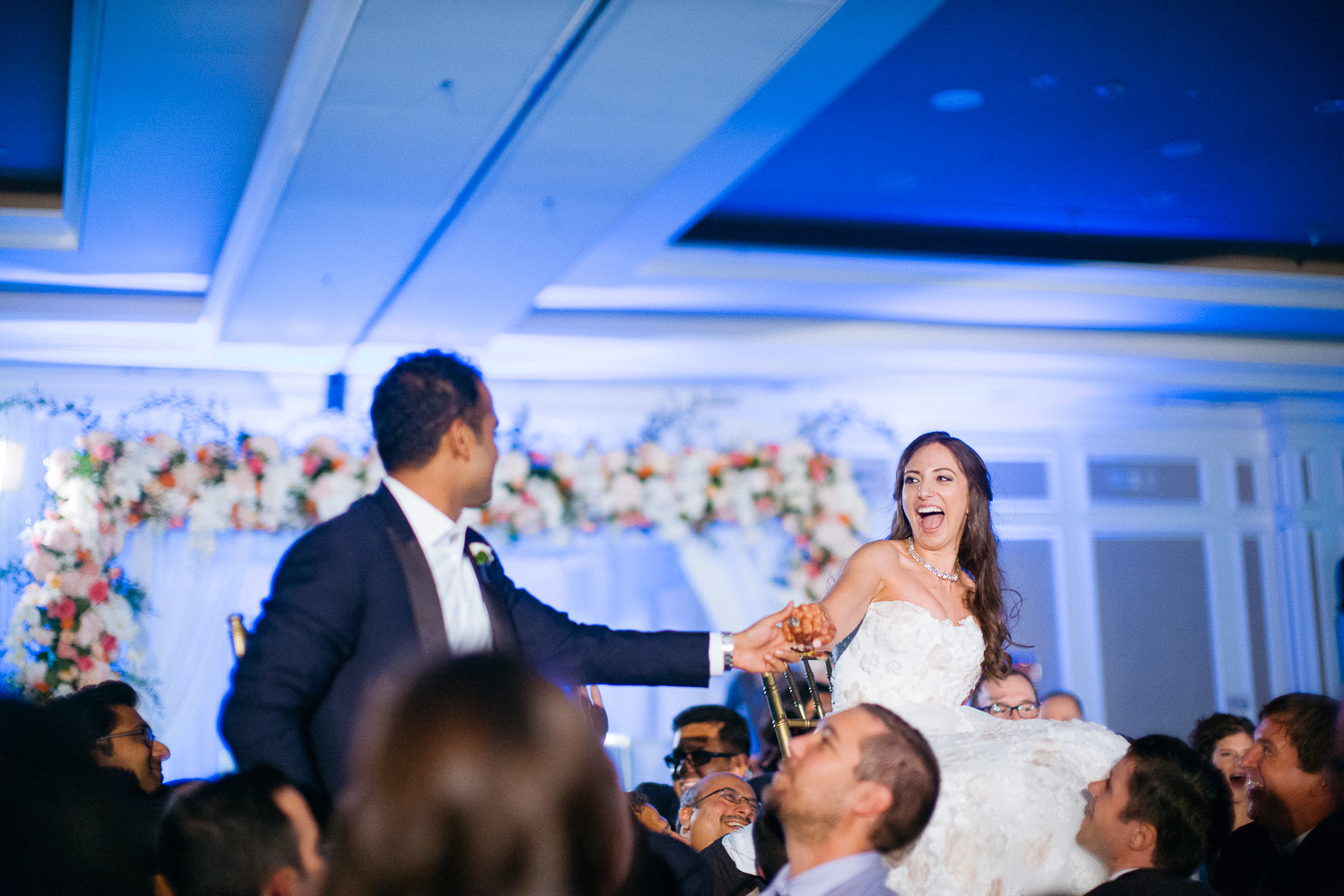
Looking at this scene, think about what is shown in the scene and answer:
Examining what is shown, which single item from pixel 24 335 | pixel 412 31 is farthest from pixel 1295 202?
pixel 24 335

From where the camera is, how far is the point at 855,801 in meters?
2.34

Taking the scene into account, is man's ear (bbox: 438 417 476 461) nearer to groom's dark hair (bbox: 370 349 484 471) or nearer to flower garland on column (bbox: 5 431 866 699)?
groom's dark hair (bbox: 370 349 484 471)

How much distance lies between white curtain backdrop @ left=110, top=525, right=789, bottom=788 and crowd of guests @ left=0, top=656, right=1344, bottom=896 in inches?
130

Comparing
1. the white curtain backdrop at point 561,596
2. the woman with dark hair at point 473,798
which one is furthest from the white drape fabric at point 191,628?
the woman with dark hair at point 473,798

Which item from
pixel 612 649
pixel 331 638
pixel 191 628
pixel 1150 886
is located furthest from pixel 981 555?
pixel 191 628

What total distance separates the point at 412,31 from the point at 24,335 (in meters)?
4.70

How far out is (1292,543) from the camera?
965 cm

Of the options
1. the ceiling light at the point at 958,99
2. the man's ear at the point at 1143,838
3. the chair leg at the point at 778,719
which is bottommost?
the man's ear at the point at 1143,838

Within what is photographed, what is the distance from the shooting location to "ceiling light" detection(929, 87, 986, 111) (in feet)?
17.5

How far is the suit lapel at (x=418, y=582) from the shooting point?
248 centimetres

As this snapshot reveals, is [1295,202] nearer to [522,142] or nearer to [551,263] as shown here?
[551,263]

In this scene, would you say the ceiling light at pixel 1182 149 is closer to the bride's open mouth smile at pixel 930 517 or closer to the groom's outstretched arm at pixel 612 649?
the bride's open mouth smile at pixel 930 517

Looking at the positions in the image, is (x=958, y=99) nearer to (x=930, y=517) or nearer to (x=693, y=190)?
(x=693, y=190)

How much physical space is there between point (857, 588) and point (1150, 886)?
3.43 ft
